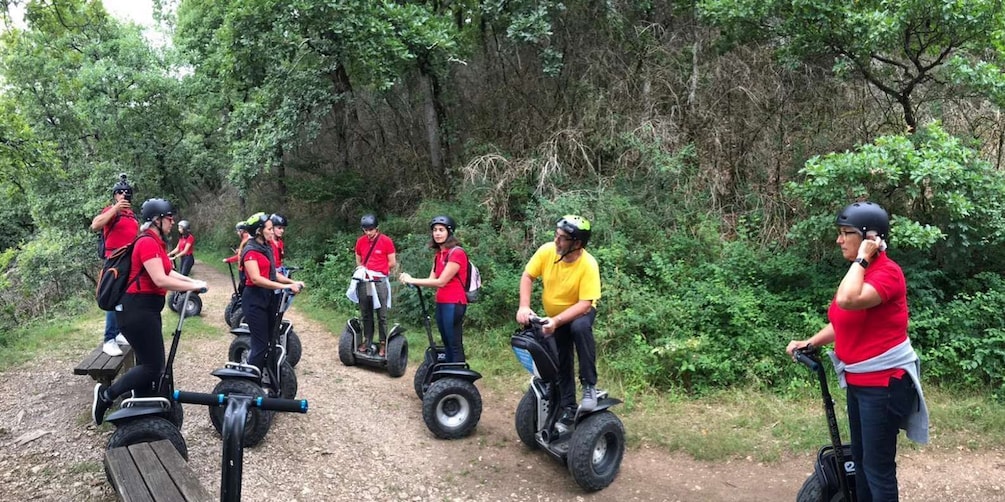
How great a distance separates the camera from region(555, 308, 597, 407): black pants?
4.23 metres

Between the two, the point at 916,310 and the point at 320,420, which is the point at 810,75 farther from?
the point at 320,420

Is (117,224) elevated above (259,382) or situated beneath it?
elevated above

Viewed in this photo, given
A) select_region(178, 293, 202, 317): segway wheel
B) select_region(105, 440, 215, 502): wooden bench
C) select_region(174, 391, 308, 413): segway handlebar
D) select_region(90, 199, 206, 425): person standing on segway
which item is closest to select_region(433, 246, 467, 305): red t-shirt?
select_region(90, 199, 206, 425): person standing on segway

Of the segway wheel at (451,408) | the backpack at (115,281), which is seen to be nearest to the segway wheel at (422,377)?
the segway wheel at (451,408)

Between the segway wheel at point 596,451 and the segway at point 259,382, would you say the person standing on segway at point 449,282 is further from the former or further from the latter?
the segway wheel at point 596,451

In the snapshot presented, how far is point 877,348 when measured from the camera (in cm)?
301

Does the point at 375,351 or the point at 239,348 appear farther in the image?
the point at 375,351

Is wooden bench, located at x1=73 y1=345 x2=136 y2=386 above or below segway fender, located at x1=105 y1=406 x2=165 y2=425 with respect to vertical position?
above

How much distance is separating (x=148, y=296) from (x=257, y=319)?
109cm

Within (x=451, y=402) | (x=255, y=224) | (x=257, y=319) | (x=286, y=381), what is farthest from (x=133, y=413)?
(x=451, y=402)

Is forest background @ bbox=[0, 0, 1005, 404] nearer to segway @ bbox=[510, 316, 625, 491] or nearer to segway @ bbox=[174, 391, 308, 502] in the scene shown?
segway @ bbox=[510, 316, 625, 491]

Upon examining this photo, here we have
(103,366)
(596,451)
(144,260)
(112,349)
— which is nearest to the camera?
(144,260)

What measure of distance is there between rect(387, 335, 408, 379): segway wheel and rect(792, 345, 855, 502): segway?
4.68m

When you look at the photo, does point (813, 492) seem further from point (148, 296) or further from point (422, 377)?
point (148, 296)
